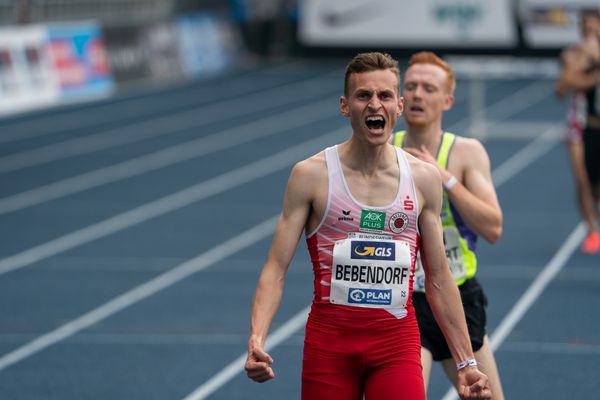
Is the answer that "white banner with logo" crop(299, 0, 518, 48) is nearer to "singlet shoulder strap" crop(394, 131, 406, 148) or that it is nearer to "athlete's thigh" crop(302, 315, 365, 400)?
"singlet shoulder strap" crop(394, 131, 406, 148)

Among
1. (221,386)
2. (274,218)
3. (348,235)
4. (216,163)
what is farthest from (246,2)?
(348,235)

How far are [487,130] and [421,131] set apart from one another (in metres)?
15.9

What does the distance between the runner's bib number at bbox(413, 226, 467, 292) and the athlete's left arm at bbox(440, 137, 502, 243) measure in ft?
0.46

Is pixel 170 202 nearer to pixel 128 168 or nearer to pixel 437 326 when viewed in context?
pixel 128 168

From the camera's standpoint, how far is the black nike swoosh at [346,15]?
28469mm

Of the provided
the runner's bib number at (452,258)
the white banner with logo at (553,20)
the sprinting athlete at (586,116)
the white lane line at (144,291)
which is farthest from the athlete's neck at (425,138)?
the white banner with logo at (553,20)

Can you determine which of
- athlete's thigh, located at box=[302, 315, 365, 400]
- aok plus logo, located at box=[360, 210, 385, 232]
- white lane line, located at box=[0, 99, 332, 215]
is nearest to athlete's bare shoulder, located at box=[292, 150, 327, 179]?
aok plus logo, located at box=[360, 210, 385, 232]

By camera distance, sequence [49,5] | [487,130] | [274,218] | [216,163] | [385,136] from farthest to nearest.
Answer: [49,5], [487,130], [216,163], [274,218], [385,136]

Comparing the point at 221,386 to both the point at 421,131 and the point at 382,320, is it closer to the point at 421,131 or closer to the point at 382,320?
the point at 421,131

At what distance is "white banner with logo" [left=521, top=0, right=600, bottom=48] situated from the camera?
67.6 feet

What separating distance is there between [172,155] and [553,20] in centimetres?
663

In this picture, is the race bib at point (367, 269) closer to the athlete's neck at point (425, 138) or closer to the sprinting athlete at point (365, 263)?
the sprinting athlete at point (365, 263)

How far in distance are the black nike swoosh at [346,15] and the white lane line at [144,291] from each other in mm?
15439

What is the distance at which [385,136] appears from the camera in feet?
14.0
